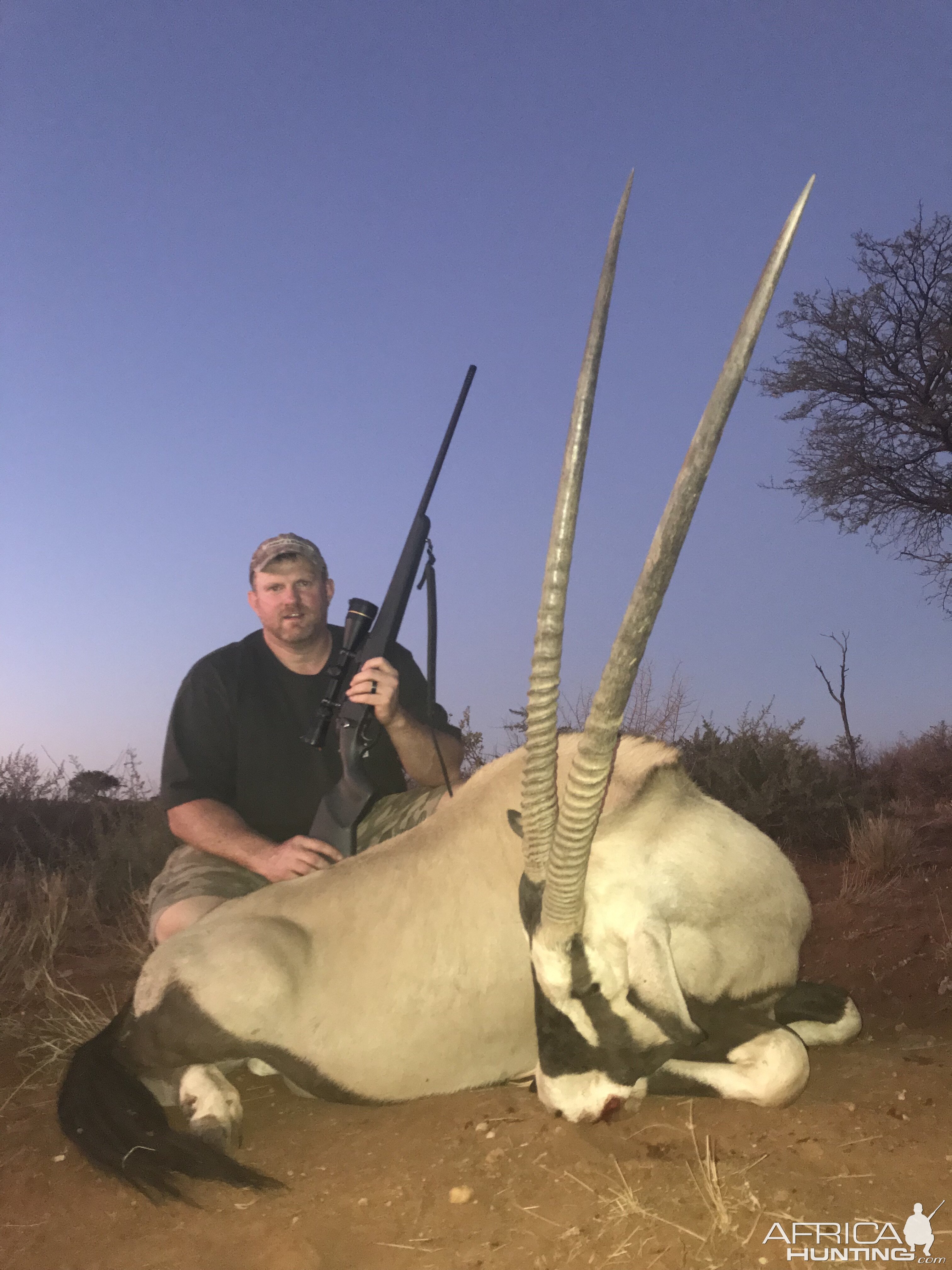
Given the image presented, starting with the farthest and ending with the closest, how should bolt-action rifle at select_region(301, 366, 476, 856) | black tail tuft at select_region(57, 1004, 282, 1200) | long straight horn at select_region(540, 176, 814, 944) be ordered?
bolt-action rifle at select_region(301, 366, 476, 856), black tail tuft at select_region(57, 1004, 282, 1200), long straight horn at select_region(540, 176, 814, 944)

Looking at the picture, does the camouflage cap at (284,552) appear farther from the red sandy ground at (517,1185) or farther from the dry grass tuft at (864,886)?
the dry grass tuft at (864,886)

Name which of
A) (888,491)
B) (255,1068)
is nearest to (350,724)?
(255,1068)

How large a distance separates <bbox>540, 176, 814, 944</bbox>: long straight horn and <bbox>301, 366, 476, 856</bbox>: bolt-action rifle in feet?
4.53

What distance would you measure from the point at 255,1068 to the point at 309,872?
626 mm

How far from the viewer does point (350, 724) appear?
3.57 metres

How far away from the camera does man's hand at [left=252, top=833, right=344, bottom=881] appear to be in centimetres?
323

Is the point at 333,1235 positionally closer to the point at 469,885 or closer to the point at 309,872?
the point at 469,885

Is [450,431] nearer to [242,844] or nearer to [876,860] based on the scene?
[242,844]

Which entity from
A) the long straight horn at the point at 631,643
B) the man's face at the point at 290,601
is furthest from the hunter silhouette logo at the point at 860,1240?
the man's face at the point at 290,601

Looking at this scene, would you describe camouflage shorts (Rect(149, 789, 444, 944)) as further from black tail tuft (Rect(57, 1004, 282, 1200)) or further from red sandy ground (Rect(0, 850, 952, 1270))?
red sandy ground (Rect(0, 850, 952, 1270))

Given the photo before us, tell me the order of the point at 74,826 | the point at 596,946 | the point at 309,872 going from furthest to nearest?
1. the point at 74,826
2. the point at 309,872
3. the point at 596,946

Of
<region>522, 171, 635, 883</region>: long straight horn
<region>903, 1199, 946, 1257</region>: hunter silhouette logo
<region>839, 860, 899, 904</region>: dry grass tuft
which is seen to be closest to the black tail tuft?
<region>522, 171, 635, 883</region>: long straight horn

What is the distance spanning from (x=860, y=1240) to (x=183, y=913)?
2.42 m

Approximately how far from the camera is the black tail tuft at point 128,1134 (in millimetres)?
2324
